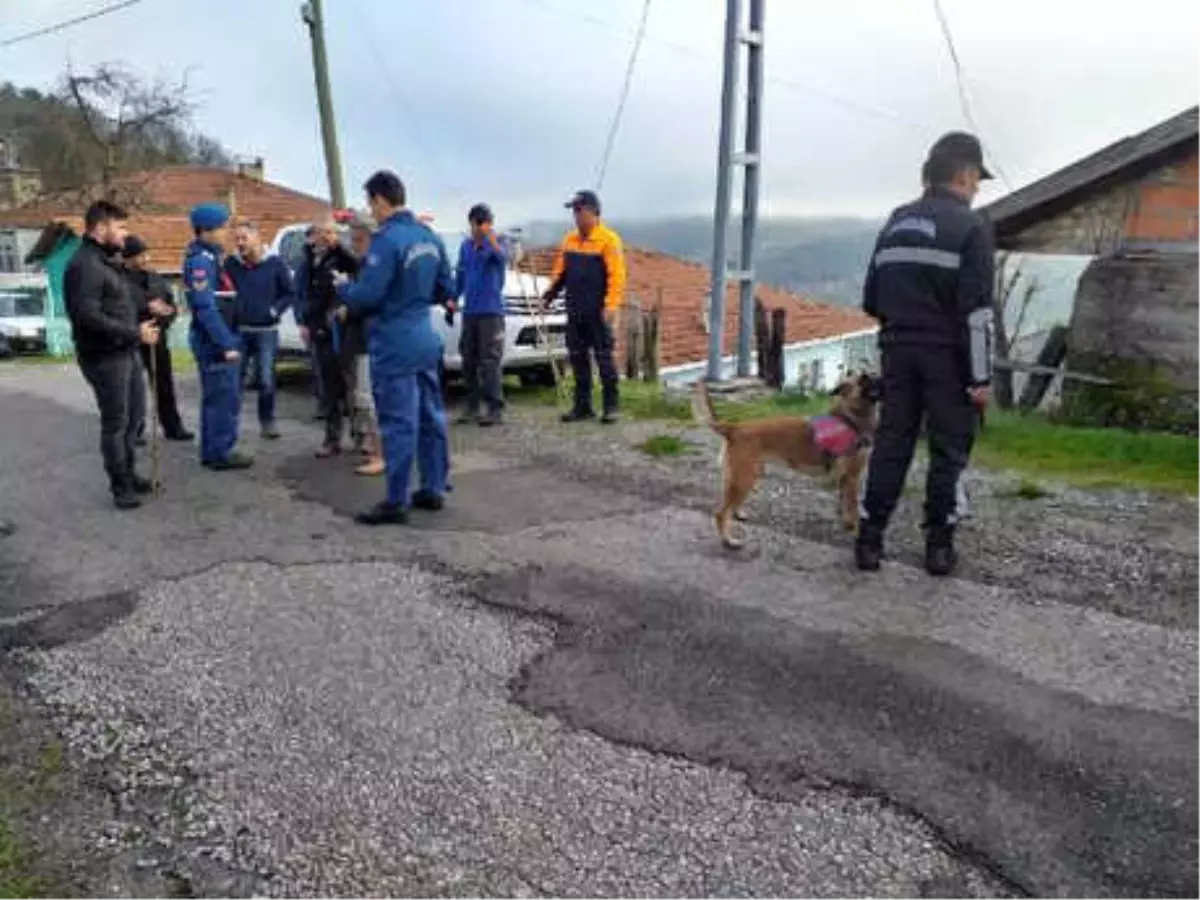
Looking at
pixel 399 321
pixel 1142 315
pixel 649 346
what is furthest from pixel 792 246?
pixel 399 321

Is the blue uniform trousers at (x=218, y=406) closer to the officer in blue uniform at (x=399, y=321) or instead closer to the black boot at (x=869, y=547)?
the officer in blue uniform at (x=399, y=321)

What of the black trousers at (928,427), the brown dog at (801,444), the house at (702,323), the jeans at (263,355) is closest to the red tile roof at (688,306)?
the house at (702,323)

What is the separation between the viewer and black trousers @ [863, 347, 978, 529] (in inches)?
193

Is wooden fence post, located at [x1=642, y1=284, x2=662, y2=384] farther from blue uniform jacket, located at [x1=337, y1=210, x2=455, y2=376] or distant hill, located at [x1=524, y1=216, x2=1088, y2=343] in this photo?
distant hill, located at [x1=524, y1=216, x2=1088, y2=343]

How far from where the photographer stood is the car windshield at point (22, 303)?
27891 millimetres

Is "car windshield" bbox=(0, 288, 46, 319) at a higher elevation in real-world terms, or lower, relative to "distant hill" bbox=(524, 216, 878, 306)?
lower

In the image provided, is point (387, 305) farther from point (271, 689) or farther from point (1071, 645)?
point (1071, 645)

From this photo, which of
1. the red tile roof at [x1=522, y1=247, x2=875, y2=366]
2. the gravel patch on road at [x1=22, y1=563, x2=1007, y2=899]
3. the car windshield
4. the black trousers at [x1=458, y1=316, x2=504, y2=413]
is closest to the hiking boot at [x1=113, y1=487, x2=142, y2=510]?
the gravel patch on road at [x1=22, y1=563, x2=1007, y2=899]

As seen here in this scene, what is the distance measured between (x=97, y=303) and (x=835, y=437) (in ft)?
14.8

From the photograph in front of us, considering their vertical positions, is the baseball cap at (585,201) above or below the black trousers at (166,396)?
above

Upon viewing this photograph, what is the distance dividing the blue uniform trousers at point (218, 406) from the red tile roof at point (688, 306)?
11.6 meters

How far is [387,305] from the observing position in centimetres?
590

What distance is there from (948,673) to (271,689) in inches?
103

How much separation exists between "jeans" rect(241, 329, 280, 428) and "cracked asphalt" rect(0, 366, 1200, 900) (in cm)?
248
